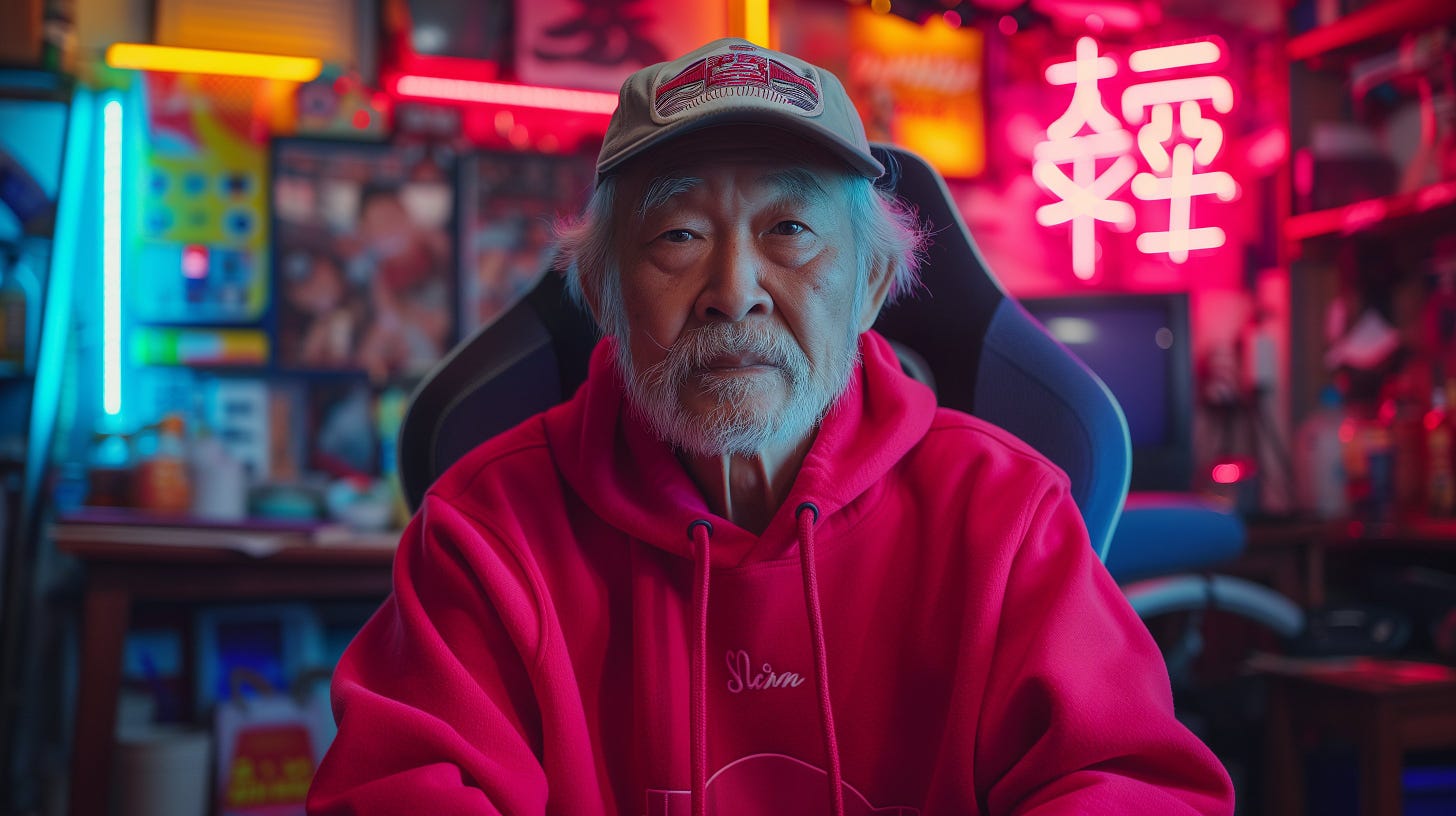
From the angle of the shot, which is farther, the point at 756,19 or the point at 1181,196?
the point at 1181,196

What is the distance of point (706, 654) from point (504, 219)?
2260mm

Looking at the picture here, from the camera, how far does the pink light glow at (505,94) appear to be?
278 centimetres

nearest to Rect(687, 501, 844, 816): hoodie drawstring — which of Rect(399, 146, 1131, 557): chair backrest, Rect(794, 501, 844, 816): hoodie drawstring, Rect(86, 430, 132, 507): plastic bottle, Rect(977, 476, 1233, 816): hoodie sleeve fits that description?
Rect(794, 501, 844, 816): hoodie drawstring

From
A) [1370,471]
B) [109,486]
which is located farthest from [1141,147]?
[109,486]

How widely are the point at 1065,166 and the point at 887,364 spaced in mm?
2603

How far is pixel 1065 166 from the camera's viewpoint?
3283 mm

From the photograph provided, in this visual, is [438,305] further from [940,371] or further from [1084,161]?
[1084,161]

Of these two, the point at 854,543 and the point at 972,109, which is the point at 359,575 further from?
the point at 972,109

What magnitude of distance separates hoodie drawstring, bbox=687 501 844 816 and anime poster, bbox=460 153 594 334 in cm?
211

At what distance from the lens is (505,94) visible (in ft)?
9.33

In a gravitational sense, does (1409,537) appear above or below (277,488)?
below

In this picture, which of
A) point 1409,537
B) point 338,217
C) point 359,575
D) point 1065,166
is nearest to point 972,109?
point 1065,166

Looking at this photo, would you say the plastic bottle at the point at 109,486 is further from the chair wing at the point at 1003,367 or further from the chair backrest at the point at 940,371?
the chair wing at the point at 1003,367

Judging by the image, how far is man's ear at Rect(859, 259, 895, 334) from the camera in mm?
992
